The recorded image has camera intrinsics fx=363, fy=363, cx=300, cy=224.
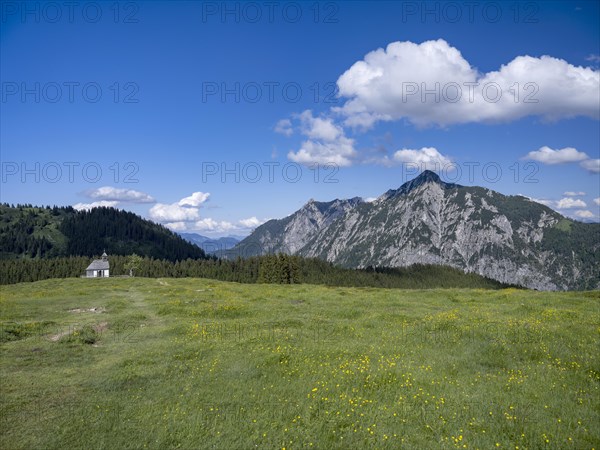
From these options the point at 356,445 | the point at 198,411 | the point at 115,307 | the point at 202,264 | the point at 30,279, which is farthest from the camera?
the point at 202,264

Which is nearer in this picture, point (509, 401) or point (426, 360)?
point (509, 401)

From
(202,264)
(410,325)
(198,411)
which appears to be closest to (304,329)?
(410,325)

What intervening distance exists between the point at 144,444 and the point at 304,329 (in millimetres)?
16039

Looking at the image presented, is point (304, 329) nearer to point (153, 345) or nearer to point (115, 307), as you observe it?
point (153, 345)

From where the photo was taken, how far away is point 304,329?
27.0m

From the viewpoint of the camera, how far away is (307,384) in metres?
16.1

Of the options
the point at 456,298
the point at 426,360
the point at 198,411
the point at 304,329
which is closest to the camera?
the point at 198,411

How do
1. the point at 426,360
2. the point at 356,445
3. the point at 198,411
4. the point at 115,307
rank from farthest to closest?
the point at 115,307 → the point at 426,360 → the point at 198,411 → the point at 356,445

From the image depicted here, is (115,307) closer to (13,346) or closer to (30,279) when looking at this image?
(13,346)

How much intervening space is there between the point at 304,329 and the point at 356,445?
15.2 meters

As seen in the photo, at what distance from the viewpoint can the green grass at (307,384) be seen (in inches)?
488

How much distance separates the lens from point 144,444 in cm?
1192

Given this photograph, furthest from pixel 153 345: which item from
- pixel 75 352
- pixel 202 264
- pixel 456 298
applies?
pixel 202 264

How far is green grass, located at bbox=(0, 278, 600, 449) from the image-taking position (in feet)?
40.7
